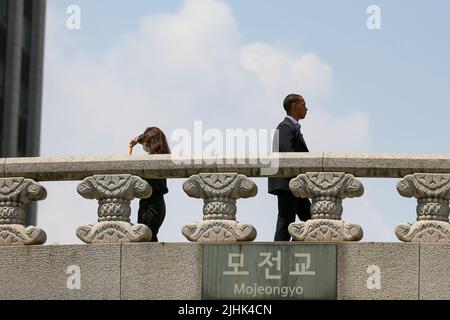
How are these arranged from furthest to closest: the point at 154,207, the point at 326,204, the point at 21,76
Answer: the point at 21,76, the point at 154,207, the point at 326,204

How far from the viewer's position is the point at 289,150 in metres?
14.3

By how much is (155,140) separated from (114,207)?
0.96m

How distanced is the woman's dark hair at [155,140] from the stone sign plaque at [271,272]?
1.41 meters

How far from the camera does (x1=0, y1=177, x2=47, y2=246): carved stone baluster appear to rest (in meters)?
14.0

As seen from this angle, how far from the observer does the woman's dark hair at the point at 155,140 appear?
1426 centimetres

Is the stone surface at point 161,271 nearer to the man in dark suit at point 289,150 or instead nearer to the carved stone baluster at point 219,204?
the carved stone baluster at point 219,204

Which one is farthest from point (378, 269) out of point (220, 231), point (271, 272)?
point (220, 231)

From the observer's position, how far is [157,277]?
13.6 meters

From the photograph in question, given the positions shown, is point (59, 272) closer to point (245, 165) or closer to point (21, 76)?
point (245, 165)

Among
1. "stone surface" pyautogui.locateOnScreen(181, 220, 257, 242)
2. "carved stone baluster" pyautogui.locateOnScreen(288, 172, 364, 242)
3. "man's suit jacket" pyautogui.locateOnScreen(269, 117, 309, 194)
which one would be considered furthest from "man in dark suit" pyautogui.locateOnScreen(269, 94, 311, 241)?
"stone surface" pyautogui.locateOnScreen(181, 220, 257, 242)

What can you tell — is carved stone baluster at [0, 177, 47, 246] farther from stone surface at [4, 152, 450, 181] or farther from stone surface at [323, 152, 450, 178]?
stone surface at [323, 152, 450, 178]
